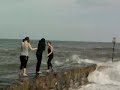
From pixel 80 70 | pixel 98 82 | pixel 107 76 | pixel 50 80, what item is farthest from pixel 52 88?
pixel 107 76

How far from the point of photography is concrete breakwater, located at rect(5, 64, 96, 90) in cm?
1328

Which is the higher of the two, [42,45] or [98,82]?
[42,45]

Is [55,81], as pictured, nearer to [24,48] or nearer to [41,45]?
[41,45]

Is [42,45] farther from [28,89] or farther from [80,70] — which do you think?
[80,70]

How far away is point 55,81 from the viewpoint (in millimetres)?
16594

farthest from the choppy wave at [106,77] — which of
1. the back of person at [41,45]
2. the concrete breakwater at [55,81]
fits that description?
the back of person at [41,45]

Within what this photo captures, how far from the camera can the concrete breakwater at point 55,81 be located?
43.6 feet

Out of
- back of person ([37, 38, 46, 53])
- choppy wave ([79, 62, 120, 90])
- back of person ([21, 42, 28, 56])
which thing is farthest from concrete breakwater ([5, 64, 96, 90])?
back of person ([37, 38, 46, 53])

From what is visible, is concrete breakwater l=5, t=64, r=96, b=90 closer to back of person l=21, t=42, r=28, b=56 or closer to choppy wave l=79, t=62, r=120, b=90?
choppy wave l=79, t=62, r=120, b=90

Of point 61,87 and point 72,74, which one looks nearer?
point 61,87

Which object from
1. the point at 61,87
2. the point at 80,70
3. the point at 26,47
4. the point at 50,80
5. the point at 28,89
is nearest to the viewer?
the point at 28,89

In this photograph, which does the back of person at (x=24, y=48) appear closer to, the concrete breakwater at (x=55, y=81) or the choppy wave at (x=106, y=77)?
the concrete breakwater at (x=55, y=81)

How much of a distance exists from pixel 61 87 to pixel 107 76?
6963 mm

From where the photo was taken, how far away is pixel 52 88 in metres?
16.3
